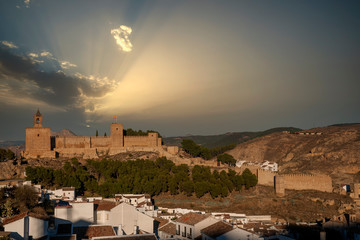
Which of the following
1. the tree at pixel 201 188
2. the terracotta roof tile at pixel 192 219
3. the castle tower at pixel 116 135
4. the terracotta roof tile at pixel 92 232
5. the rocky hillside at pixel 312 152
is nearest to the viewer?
the terracotta roof tile at pixel 92 232

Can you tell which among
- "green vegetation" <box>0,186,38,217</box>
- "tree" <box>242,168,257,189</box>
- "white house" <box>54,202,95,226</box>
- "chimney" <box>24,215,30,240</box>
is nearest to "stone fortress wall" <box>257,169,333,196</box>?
"tree" <box>242,168,257,189</box>

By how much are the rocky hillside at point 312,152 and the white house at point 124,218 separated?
28.6m

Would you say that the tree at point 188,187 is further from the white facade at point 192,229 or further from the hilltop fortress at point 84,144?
the white facade at point 192,229

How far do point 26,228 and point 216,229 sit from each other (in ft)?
27.7

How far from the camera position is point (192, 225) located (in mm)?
18109

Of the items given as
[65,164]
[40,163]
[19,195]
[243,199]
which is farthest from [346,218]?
[40,163]

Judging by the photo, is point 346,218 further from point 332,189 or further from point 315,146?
point 315,146

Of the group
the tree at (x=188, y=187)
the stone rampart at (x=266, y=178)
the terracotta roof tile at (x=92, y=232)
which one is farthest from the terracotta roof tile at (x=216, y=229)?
the stone rampart at (x=266, y=178)

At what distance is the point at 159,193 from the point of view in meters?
35.6

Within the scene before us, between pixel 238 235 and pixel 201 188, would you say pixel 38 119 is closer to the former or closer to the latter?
pixel 201 188

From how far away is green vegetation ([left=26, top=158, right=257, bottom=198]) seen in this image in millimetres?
33344

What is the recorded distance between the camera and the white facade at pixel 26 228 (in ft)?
40.7

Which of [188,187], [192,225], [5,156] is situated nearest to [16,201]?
[192,225]

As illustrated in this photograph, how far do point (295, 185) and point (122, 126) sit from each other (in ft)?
69.3
